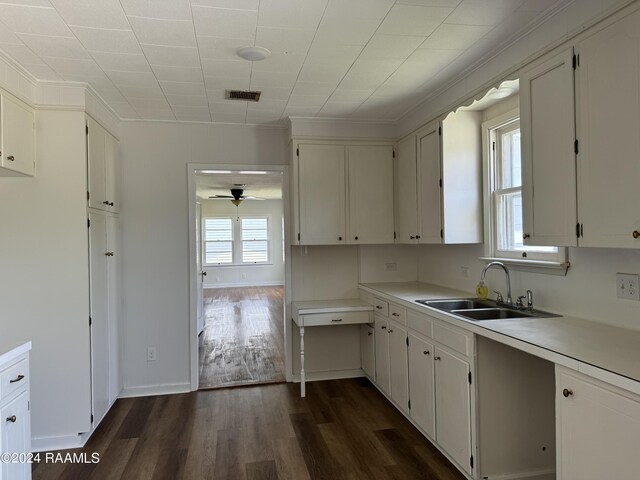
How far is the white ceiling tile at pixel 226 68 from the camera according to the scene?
246 cm

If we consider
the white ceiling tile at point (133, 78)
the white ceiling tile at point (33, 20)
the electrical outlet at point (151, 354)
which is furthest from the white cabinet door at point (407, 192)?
the white ceiling tile at point (33, 20)

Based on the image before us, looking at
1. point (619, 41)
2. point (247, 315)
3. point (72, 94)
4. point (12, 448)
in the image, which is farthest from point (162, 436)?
point (247, 315)

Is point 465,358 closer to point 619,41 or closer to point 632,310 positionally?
point 632,310

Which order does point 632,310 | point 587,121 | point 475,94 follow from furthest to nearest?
point 475,94 → point 632,310 → point 587,121

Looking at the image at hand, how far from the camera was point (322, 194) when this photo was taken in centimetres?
371

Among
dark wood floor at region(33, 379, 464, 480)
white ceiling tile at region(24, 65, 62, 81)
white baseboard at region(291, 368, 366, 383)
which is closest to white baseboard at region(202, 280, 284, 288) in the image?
white baseboard at region(291, 368, 366, 383)

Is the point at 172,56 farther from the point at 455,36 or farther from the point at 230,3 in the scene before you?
the point at 455,36

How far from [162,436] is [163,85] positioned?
2491mm

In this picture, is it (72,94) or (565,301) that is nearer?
(565,301)

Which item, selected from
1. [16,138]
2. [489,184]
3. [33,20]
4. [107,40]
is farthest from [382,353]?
[33,20]

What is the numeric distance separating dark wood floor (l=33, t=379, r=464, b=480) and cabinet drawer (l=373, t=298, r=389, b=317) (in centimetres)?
75

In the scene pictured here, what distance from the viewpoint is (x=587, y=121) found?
1.75m

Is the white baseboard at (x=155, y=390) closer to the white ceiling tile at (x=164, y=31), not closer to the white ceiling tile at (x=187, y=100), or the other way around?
the white ceiling tile at (x=187, y=100)

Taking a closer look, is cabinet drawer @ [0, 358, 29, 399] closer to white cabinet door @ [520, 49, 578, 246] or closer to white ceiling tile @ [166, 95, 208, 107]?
white ceiling tile @ [166, 95, 208, 107]
